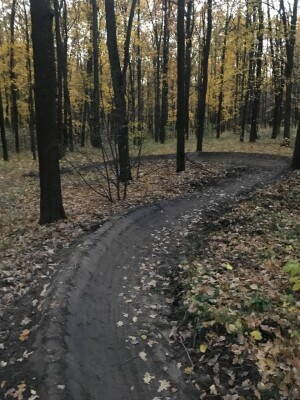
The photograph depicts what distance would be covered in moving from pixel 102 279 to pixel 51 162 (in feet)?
14.2

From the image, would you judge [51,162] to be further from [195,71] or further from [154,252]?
[195,71]

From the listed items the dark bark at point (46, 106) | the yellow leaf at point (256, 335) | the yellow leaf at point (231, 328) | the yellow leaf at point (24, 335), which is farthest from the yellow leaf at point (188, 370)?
the dark bark at point (46, 106)

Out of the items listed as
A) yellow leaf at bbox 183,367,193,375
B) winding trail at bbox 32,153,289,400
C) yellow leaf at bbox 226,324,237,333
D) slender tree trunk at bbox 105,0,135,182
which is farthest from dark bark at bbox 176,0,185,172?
yellow leaf at bbox 183,367,193,375

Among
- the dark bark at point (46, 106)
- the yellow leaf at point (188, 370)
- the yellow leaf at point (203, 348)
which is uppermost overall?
the dark bark at point (46, 106)

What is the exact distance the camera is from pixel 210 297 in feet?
21.9

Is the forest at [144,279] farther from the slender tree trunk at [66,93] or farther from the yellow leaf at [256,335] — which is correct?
the slender tree trunk at [66,93]

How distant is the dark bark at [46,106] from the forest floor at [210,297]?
2.58 ft

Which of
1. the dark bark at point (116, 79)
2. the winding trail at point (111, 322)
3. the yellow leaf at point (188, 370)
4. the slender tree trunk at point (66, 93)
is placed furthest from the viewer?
the slender tree trunk at point (66, 93)

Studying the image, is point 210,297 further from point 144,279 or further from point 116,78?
point 116,78

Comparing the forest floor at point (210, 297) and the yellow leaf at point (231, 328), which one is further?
the yellow leaf at point (231, 328)

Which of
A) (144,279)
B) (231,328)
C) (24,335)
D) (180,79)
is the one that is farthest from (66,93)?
(231,328)

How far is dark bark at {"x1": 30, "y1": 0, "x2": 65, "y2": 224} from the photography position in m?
9.80

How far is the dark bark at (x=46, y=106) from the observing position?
9.80 meters

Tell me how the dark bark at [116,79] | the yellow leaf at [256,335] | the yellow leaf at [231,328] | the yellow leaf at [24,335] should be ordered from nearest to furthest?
1. the yellow leaf at [256,335]
2. the yellow leaf at [231,328]
3. the yellow leaf at [24,335]
4. the dark bark at [116,79]
